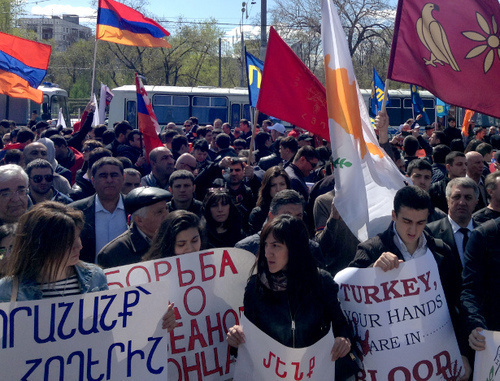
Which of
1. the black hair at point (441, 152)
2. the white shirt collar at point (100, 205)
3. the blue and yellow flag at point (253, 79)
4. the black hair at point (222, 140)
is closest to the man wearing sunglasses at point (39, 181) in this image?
the white shirt collar at point (100, 205)

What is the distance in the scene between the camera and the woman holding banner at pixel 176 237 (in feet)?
12.3

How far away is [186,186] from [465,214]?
7.59 feet

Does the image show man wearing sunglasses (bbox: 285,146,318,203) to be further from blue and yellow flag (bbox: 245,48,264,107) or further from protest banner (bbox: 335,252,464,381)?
blue and yellow flag (bbox: 245,48,264,107)

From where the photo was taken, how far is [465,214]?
4.80 metres

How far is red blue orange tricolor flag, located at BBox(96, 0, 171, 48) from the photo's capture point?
35.0 ft

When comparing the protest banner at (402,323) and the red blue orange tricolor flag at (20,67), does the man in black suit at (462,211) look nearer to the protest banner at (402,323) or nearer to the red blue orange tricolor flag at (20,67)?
the protest banner at (402,323)

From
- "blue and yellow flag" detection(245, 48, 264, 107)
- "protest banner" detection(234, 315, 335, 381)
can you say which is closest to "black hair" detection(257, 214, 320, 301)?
"protest banner" detection(234, 315, 335, 381)

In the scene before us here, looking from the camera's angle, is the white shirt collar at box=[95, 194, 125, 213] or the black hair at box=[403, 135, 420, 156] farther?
the black hair at box=[403, 135, 420, 156]

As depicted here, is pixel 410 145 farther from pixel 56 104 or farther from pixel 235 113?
pixel 56 104

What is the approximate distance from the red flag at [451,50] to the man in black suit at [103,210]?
2.34 metres

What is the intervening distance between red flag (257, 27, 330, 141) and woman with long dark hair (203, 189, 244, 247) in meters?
1.18

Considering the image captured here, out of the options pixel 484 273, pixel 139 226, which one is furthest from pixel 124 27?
pixel 484 273

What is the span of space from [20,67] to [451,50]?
6.57 m

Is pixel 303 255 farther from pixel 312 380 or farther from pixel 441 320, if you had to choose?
pixel 441 320
